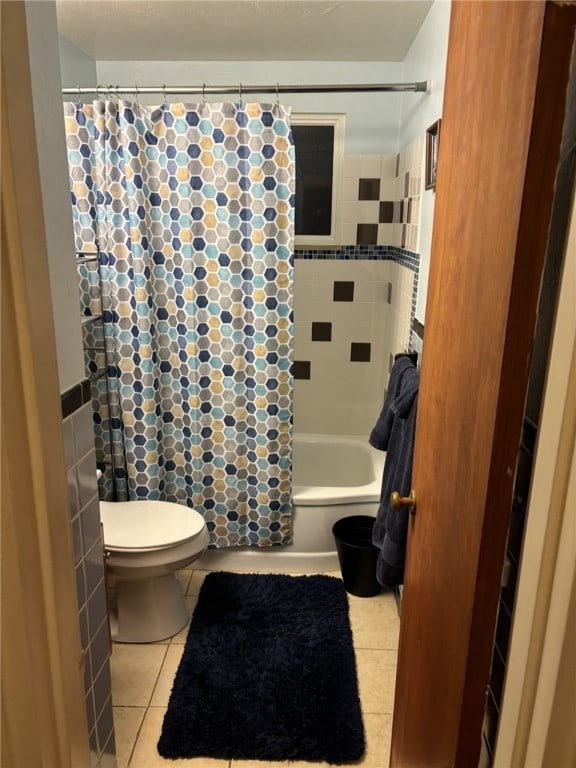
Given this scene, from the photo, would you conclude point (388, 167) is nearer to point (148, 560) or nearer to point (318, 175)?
point (318, 175)

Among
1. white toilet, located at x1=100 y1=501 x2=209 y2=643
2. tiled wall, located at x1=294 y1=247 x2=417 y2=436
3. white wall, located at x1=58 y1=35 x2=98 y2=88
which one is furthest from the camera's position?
tiled wall, located at x1=294 y1=247 x2=417 y2=436

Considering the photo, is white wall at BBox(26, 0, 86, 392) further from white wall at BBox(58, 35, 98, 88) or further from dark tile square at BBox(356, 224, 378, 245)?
dark tile square at BBox(356, 224, 378, 245)

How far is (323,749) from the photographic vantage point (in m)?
1.84

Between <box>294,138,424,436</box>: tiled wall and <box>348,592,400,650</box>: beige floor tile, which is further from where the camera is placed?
<box>294,138,424,436</box>: tiled wall

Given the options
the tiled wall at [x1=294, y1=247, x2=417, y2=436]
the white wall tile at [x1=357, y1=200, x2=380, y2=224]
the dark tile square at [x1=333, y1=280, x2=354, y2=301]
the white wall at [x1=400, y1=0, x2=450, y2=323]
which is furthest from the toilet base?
the white wall tile at [x1=357, y1=200, x2=380, y2=224]

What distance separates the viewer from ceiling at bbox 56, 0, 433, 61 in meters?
2.25

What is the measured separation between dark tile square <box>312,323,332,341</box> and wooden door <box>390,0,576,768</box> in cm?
201

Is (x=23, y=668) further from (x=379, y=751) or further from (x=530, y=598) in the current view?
(x=379, y=751)

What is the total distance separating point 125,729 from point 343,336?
217cm

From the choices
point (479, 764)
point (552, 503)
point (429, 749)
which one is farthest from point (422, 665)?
point (552, 503)

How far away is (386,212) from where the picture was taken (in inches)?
122

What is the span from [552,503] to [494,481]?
3.6 inches

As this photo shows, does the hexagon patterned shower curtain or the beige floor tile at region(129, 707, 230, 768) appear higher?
the hexagon patterned shower curtain

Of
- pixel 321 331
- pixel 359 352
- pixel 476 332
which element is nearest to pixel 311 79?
pixel 321 331
